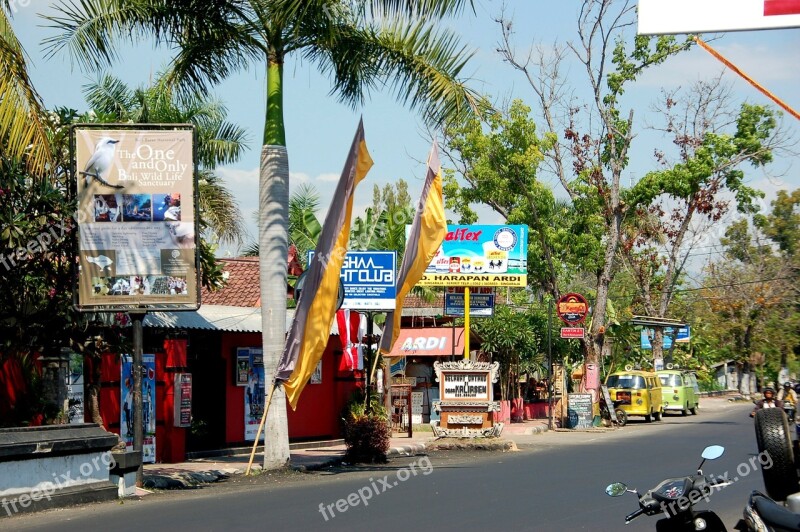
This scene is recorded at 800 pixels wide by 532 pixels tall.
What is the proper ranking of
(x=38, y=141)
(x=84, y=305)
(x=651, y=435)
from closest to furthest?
(x=38, y=141) < (x=84, y=305) < (x=651, y=435)

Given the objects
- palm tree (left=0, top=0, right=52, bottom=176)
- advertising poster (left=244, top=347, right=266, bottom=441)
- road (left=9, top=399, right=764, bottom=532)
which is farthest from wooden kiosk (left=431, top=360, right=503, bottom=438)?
palm tree (left=0, top=0, right=52, bottom=176)

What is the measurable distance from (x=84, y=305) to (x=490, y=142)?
24.4 meters

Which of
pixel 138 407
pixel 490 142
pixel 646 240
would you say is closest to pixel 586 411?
A: pixel 490 142

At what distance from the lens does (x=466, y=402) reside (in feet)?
86.6

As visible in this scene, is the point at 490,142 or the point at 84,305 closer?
the point at 84,305

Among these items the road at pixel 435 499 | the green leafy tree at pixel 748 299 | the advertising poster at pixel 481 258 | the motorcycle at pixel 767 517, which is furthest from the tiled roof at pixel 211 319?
the green leafy tree at pixel 748 299

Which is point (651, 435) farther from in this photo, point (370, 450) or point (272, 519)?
point (272, 519)

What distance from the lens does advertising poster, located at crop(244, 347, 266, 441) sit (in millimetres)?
23812

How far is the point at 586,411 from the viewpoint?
3591 centimetres

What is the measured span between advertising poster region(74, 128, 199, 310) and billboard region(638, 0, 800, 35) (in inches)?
443

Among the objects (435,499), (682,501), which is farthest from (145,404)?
(682,501)

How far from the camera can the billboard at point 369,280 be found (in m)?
22.6

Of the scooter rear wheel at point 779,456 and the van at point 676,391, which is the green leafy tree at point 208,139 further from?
the van at point 676,391

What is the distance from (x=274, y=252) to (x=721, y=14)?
1390 cm
